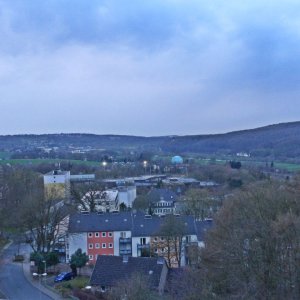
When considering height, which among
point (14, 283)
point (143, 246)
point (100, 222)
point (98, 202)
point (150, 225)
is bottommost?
point (14, 283)

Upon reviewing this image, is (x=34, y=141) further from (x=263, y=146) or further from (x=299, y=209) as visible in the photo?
(x=299, y=209)

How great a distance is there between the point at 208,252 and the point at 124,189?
30.8m

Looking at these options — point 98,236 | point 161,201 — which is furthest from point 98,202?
point 98,236

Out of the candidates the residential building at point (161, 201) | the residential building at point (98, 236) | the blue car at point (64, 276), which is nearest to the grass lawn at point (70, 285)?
the blue car at point (64, 276)

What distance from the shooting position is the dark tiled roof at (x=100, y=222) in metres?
30.8

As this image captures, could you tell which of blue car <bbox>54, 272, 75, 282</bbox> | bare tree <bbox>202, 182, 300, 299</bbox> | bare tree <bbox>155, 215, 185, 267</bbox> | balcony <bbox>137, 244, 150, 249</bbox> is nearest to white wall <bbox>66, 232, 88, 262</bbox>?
balcony <bbox>137, 244, 150, 249</bbox>

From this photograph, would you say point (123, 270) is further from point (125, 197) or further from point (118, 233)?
point (125, 197)

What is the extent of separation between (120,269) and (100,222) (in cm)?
799

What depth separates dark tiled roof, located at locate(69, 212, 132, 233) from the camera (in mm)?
30823

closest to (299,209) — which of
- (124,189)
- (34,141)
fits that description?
(124,189)

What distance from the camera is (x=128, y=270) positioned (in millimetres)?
23344

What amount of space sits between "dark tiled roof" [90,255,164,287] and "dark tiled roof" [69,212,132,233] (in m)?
6.63

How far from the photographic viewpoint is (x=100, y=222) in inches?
1230

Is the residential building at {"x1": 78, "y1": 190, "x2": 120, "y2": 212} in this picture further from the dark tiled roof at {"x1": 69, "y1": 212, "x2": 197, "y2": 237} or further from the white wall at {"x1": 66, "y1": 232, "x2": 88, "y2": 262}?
the white wall at {"x1": 66, "y1": 232, "x2": 88, "y2": 262}
